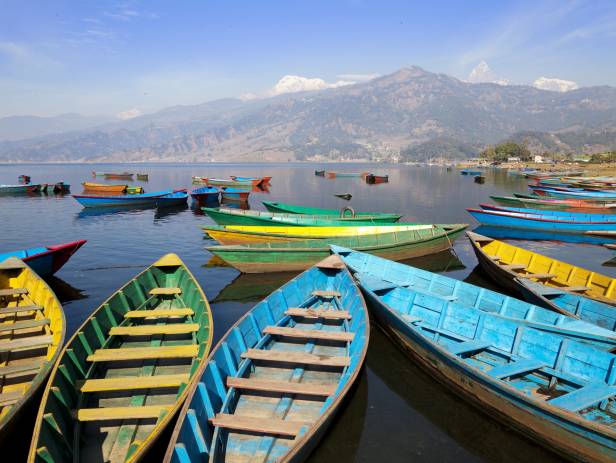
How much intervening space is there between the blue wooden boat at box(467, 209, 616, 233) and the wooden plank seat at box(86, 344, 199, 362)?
1187 inches

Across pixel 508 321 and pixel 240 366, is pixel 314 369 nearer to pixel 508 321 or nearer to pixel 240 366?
pixel 240 366

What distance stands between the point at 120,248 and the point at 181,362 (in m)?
19.5

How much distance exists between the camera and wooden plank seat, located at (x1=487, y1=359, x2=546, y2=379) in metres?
8.25

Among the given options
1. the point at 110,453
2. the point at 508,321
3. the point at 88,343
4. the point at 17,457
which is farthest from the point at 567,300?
the point at 17,457

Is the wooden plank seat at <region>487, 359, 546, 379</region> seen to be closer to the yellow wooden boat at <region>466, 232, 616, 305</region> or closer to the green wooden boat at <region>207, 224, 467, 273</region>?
the yellow wooden boat at <region>466, 232, 616, 305</region>

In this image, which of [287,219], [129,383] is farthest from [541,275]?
[287,219]

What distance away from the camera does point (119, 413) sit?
662cm

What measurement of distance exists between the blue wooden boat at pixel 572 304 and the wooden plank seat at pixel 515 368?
308 centimetres

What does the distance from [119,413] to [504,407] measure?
7.67m

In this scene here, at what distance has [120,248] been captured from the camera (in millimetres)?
25812

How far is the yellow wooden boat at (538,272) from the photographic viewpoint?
43.9ft

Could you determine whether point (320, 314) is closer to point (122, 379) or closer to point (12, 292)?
point (122, 379)

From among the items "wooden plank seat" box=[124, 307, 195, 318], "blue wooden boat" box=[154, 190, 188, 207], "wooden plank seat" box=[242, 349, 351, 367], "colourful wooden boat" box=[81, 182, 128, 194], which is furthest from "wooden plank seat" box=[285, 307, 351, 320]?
"colourful wooden boat" box=[81, 182, 128, 194]

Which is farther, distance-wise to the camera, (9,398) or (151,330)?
(151,330)
